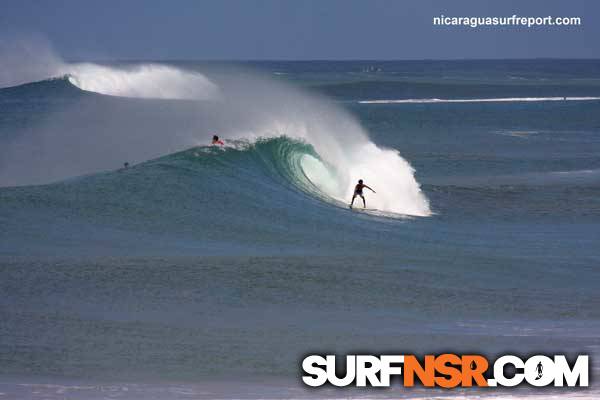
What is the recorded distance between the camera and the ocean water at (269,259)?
10.1 meters

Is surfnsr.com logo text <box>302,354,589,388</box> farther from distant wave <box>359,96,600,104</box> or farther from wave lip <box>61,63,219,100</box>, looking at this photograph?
distant wave <box>359,96,600,104</box>

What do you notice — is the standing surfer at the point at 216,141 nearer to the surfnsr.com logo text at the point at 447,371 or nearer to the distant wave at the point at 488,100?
the surfnsr.com logo text at the point at 447,371

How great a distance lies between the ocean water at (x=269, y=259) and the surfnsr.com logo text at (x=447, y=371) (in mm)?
244

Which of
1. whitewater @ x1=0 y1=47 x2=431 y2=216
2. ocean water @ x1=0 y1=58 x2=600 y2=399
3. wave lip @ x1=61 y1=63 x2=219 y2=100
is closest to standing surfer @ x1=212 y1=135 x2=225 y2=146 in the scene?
ocean water @ x1=0 y1=58 x2=600 y2=399

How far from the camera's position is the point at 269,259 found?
14.5 m

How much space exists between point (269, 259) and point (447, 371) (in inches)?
208

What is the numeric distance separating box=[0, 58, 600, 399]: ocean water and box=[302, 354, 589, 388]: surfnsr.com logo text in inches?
9.6

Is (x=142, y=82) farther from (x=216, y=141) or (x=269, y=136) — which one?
(x=216, y=141)

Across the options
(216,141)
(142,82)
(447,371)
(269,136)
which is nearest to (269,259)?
(447,371)

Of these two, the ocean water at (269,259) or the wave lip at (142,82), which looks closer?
the ocean water at (269,259)

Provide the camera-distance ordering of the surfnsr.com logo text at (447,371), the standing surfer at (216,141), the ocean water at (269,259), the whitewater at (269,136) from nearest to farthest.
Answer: the surfnsr.com logo text at (447,371) → the ocean water at (269,259) → the standing surfer at (216,141) → the whitewater at (269,136)

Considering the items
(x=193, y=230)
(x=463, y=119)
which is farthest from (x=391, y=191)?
(x=463, y=119)

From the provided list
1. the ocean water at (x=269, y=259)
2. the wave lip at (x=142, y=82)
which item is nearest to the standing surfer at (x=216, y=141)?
the ocean water at (x=269, y=259)

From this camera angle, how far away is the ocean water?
10.1 m
